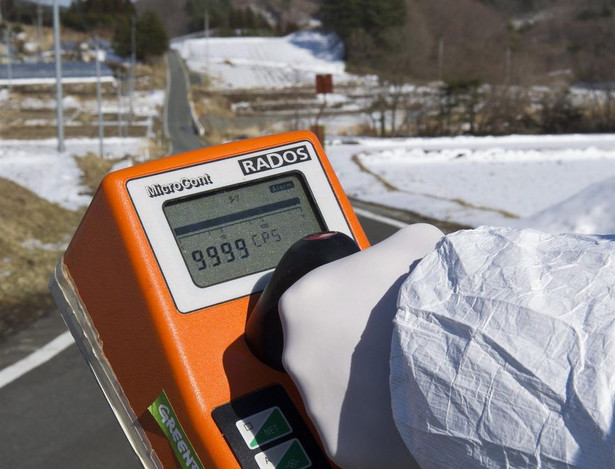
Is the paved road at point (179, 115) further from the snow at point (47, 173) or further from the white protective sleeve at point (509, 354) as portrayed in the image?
the white protective sleeve at point (509, 354)

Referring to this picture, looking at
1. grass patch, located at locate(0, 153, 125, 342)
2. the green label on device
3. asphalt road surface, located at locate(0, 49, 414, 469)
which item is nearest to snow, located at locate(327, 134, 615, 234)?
grass patch, located at locate(0, 153, 125, 342)

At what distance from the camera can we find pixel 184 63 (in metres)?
99.9

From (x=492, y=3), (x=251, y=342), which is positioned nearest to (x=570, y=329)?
(x=251, y=342)

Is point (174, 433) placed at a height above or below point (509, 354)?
below

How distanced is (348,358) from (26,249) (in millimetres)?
7884

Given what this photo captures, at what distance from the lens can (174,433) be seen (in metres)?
1.88

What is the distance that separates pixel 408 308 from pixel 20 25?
91234mm

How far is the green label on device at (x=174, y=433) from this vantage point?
1845 millimetres

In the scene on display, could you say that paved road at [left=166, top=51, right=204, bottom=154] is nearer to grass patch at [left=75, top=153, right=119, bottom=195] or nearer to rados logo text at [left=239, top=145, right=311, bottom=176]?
grass patch at [left=75, top=153, right=119, bottom=195]

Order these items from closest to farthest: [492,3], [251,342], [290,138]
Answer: [251,342] → [290,138] → [492,3]

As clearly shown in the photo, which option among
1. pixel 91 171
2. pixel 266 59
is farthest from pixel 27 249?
pixel 266 59

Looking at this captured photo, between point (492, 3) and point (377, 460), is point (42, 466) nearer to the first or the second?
point (377, 460)

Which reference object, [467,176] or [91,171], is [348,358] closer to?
[91,171]

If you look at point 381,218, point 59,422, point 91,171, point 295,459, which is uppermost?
point 295,459
